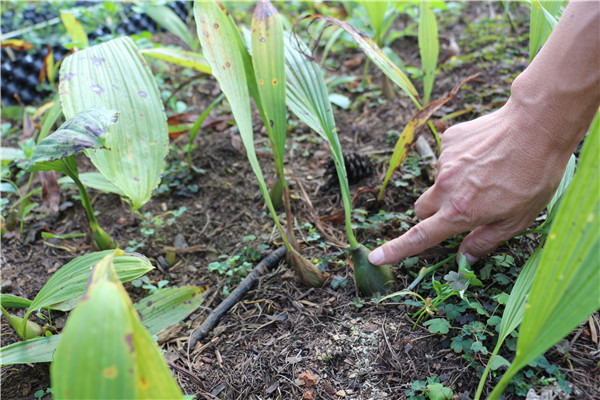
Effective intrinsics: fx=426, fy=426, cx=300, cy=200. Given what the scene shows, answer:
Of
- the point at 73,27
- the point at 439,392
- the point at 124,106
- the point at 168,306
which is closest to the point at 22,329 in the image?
the point at 168,306

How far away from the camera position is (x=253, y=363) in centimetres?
96

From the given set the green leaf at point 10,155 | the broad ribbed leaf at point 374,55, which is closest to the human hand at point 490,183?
the broad ribbed leaf at point 374,55

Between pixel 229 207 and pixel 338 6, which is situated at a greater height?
pixel 338 6

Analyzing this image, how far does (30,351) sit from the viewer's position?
0.90 meters

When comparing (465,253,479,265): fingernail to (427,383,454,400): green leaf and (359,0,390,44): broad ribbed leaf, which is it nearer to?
(427,383,454,400): green leaf

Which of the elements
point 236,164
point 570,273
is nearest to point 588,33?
point 570,273

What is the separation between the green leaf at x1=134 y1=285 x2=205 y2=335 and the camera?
Answer: 1.07 m

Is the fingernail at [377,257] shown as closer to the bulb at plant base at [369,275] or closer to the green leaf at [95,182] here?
the bulb at plant base at [369,275]

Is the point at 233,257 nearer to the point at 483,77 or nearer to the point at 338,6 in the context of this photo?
the point at 483,77

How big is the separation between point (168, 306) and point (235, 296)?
0.17 meters

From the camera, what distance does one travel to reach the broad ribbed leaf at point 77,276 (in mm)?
904

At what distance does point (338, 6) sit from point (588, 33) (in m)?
2.49

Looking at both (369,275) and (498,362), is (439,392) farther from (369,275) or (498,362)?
(369,275)

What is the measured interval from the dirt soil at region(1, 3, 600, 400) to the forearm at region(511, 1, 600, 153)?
14.5 inches
